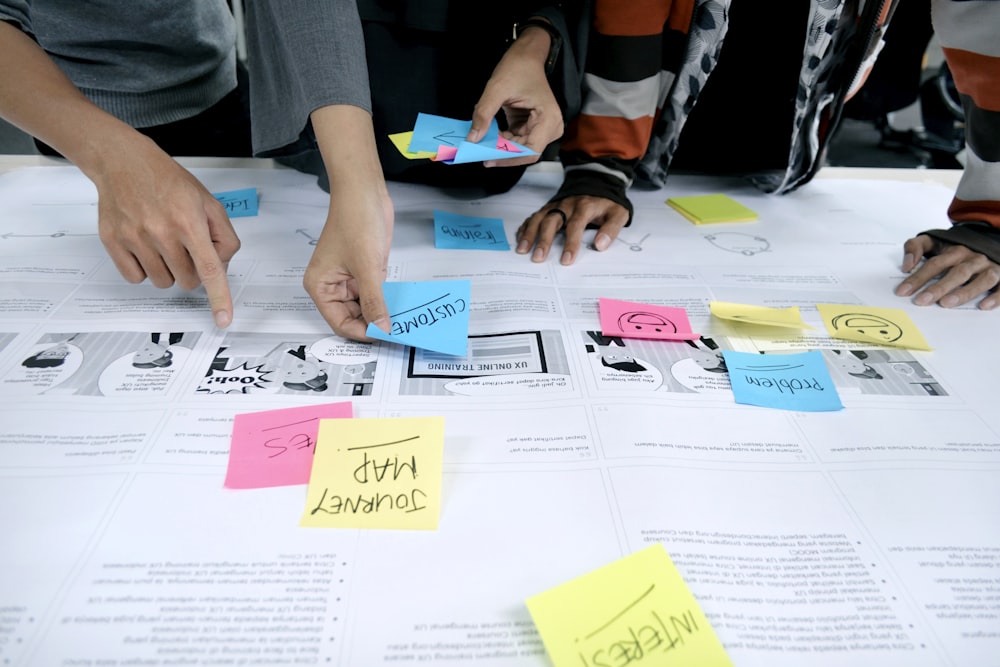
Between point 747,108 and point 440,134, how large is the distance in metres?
0.52

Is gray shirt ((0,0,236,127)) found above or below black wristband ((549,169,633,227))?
above

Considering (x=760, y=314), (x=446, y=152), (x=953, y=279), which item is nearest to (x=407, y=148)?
(x=446, y=152)

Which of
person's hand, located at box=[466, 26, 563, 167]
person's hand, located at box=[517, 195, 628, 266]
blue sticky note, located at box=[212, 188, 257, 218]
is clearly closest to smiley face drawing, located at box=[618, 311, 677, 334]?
person's hand, located at box=[517, 195, 628, 266]

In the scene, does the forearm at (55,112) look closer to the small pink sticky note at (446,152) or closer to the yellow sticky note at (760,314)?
the small pink sticky note at (446,152)

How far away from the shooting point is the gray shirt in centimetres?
78

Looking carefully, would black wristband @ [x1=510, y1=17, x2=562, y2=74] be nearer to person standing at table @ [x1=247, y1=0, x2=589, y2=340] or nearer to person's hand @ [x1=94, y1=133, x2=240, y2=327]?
person standing at table @ [x1=247, y1=0, x2=589, y2=340]

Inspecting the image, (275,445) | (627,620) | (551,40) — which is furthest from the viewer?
(551,40)

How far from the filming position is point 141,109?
34.8 inches

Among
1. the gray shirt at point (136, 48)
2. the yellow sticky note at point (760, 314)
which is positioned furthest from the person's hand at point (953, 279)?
the gray shirt at point (136, 48)

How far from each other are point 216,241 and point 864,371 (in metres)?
0.60

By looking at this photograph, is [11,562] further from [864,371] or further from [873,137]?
[873,137]

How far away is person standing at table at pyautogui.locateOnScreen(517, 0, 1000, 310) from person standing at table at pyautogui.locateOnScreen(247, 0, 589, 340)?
7 centimetres

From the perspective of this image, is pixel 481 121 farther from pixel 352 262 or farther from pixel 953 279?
pixel 953 279

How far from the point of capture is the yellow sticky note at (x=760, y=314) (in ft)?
2.08
